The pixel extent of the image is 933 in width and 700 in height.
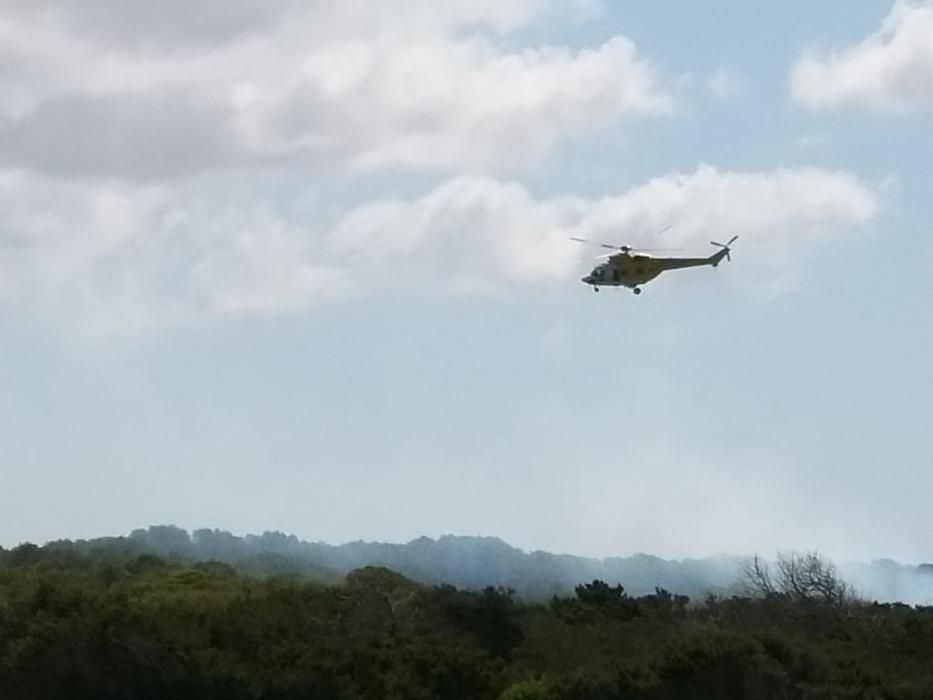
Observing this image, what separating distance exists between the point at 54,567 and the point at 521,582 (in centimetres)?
1973

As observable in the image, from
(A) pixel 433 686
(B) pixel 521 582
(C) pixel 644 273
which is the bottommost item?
(A) pixel 433 686

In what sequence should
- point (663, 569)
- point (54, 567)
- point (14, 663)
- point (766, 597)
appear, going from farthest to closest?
point (663, 569) → point (54, 567) → point (766, 597) → point (14, 663)

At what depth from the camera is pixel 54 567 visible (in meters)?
79.6

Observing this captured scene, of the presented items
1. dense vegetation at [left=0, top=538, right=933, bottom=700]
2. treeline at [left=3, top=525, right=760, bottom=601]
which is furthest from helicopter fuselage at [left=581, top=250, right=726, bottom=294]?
treeline at [left=3, top=525, right=760, bottom=601]

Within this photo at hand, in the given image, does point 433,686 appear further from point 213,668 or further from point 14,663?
point 14,663

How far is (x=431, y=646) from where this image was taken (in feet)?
159

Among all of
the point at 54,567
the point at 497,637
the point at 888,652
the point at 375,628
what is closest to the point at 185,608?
the point at 375,628

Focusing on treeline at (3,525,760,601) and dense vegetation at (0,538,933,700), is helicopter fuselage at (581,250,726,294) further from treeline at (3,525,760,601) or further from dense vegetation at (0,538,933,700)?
treeline at (3,525,760,601)

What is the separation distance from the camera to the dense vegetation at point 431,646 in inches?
1690

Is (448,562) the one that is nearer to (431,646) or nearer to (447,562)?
(447,562)

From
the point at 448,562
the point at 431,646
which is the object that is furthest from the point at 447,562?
the point at 431,646

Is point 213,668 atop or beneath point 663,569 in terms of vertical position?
beneath

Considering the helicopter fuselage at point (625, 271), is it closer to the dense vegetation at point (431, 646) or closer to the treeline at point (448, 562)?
the dense vegetation at point (431, 646)

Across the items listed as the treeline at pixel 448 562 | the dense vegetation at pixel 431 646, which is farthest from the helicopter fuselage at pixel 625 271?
the treeline at pixel 448 562
